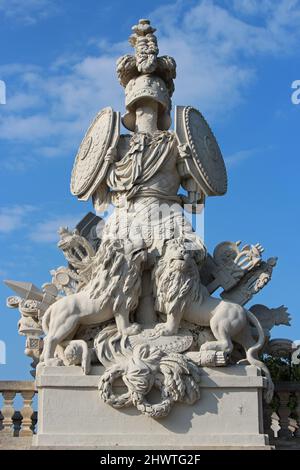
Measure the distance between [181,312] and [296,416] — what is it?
94.1 inches

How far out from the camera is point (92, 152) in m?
10.8

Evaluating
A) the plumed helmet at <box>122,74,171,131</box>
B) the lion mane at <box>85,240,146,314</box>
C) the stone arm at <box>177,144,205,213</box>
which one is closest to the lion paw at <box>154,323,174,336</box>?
the lion mane at <box>85,240,146,314</box>

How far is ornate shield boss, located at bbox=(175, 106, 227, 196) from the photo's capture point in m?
10.7

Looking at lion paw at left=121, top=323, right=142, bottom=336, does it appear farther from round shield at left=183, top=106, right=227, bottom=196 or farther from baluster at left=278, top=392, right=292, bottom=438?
baluster at left=278, top=392, right=292, bottom=438

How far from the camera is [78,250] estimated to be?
10422 mm

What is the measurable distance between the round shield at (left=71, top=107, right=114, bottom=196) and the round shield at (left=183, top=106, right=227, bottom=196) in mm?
1049

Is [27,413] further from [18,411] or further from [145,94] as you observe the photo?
[145,94]

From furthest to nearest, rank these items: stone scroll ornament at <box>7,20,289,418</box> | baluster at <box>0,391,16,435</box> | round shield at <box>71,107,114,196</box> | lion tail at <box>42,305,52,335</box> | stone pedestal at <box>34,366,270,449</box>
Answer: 1. round shield at <box>71,107,114,196</box>
2. baluster at <box>0,391,16,435</box>
3. lion tail at <box>42,305,52,335</box>
4. stone scroll ornament at <box>7,20,289,418</box>
5. stone pedestal at <box>34,366,270,449</box>

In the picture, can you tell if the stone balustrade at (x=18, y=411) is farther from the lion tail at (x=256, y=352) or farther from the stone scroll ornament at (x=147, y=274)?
the lion tail at (x=256, y=352)

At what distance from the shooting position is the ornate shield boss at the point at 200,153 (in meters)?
10.7

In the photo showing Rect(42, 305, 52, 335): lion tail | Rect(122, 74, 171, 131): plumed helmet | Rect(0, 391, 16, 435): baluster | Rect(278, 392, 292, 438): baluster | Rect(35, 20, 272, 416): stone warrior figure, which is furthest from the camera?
Rect(122, 74, 171, 131): plumed helmet

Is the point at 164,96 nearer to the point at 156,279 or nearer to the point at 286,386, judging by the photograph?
the point at 156,279

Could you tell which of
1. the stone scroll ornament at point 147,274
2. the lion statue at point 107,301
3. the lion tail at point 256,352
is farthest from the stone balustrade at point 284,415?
the lion statue at point 107,301
